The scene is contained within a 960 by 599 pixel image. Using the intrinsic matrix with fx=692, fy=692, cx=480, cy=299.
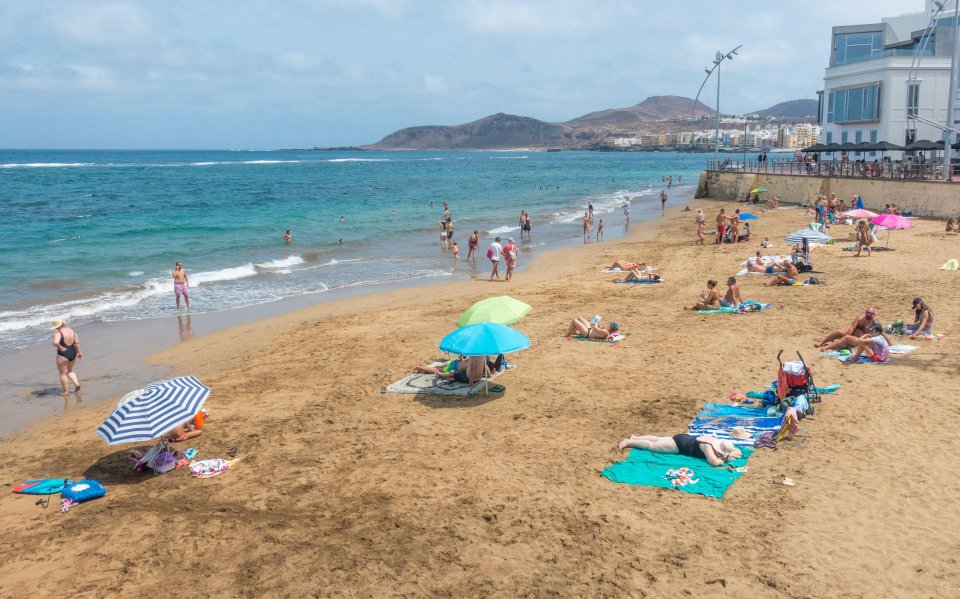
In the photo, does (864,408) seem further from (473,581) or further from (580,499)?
(473,581)

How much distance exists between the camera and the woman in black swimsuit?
1105cm

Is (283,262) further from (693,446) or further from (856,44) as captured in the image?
(856,44)

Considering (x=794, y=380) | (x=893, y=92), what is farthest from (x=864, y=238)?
(x=893, y=92)

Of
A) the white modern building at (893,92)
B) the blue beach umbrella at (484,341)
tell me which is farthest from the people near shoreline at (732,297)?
the white modern building at (893,92)

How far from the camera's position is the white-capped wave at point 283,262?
2407 cm

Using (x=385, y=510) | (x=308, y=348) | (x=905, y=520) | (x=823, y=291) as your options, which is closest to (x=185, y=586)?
(x=385, y=510)

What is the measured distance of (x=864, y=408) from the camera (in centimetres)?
877

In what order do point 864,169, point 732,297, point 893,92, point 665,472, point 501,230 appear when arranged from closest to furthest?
point 665,472 → point 732,297 → point 864,169 → point 501,230 → point 893,92

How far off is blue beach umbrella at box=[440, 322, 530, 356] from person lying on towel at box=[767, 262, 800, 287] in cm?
Answer: 898

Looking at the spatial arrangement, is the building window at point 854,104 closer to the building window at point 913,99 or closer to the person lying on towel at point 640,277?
the building window at point 913,99

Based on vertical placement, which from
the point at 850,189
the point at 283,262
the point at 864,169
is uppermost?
the point at 864,169

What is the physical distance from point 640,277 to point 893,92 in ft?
83.7

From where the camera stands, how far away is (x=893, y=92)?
34656mm

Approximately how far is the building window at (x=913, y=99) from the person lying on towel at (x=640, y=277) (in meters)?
23.6
